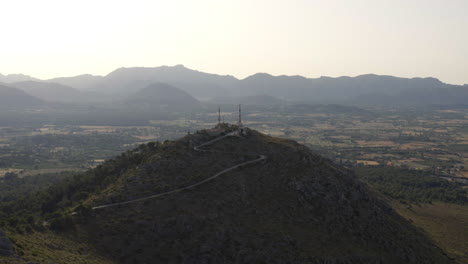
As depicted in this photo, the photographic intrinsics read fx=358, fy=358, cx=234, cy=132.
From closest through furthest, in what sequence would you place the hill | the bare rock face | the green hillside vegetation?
the bare rock face → the hill → the green hillside vegetation

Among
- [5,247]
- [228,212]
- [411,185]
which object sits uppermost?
[5,247]

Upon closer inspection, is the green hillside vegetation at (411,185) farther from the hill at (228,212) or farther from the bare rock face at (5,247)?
the bare rock face at (5,247)

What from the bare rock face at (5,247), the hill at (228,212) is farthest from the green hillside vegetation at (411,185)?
the bare rock face at (5,247)

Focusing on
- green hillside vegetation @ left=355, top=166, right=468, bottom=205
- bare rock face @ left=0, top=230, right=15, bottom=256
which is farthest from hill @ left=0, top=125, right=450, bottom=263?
green hillside vegetation @ left=355, top=166, right=468, bottom=205

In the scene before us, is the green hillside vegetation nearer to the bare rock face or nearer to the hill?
the hill

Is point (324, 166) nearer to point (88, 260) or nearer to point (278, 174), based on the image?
point (278, 174)

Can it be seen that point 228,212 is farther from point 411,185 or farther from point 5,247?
point 411,185

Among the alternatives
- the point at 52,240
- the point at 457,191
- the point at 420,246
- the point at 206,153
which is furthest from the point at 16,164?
the point at 457,191

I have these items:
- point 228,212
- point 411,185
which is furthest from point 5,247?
point 411,185
